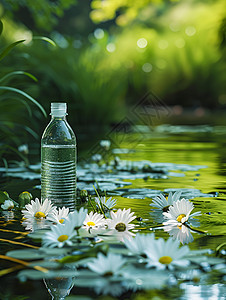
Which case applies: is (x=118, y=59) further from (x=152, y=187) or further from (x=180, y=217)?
(x=180, y=217)

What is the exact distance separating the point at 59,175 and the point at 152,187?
0.75m

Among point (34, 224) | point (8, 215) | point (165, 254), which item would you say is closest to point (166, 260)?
point (165, 254)

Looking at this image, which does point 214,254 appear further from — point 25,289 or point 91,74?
point 91,74

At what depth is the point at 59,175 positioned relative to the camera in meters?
2.40

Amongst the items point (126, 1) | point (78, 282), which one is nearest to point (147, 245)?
point (78, 282)

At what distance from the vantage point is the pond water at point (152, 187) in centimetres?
126

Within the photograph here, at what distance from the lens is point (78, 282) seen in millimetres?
1273

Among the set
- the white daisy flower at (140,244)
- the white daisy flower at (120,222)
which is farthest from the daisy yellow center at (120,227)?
the white daisy flower at (140,244)

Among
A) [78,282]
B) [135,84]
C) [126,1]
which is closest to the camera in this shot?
[78,282]

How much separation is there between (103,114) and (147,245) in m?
6.25

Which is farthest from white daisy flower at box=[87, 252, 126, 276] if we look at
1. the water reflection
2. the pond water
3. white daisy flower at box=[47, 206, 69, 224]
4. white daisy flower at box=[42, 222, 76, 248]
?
the water reflection

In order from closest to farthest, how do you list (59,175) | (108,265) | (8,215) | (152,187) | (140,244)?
Answer: (108,265) → (140,244) → (8,215) → (59,175) → (152,187)

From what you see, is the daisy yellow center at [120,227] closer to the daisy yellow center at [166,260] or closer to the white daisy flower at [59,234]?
the white daisy flower at [59,234]

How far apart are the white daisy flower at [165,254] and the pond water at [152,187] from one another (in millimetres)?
68
